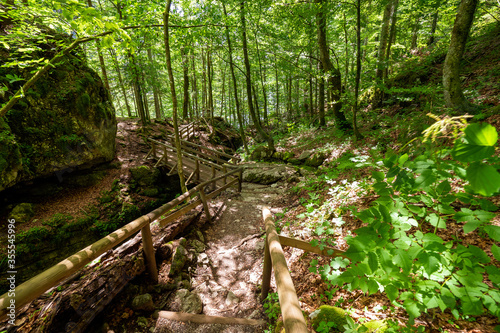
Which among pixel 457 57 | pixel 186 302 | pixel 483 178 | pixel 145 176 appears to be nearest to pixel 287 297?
pixel 483 178

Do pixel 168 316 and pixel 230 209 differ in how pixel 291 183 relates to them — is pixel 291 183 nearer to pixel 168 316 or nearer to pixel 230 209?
pixel 230 209

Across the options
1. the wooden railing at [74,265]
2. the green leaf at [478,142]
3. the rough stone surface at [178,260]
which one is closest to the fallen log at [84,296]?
the wooden railing at [74,265]

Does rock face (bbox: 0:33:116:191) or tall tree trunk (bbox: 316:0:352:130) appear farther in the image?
tall tree trunk (bbox: 316:0:352:130)

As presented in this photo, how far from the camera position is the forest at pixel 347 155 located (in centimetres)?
120

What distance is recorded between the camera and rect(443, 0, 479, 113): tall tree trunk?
4.61 m

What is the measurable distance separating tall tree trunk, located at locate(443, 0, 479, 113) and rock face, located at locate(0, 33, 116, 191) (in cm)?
1142

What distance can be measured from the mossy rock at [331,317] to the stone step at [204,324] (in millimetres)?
834

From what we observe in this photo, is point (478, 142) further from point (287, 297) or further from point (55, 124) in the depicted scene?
point (55, 124)

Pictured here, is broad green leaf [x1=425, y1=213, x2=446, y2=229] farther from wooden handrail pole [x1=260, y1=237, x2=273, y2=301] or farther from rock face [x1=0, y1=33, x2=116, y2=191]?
rock face [x1=0, y1=33, x2=116, y2=191]

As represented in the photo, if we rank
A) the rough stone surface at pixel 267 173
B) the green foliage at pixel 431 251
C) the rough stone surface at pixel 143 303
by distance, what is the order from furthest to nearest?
the rough stone surface at pixel 267 173 < the rough stone surface at pixel 143 303 < the green foliage at pixel 431 251

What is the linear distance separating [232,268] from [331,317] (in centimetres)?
258

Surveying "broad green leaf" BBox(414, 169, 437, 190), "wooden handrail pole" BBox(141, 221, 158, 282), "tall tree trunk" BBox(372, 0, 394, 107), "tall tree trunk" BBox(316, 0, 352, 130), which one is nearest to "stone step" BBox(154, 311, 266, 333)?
"wooden handrail pole" BBox(141, 221, 158, 282)

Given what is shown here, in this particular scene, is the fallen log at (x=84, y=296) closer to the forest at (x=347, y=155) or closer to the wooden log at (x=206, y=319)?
the wooden log at (x=206, y=319)

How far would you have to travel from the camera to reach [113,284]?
9.20 ft
